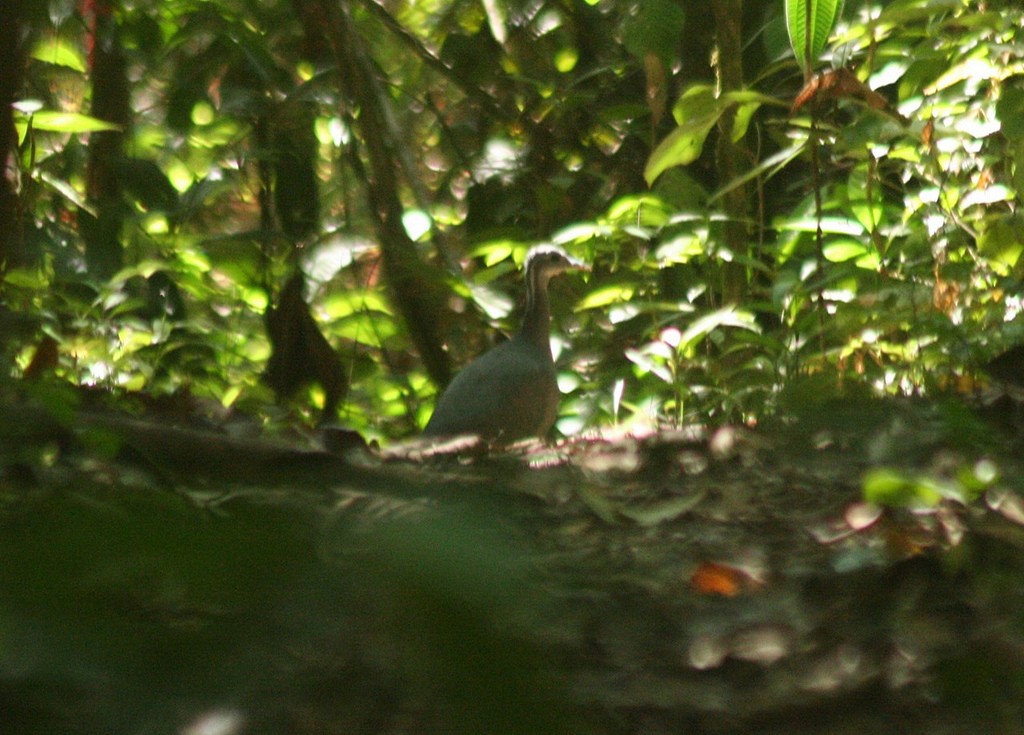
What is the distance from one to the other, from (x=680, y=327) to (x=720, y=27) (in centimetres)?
109

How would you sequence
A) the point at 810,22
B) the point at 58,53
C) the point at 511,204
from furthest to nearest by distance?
the point at 511,204 → the point at 58,53 → the point at 810,22

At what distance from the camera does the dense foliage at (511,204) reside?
2.90m

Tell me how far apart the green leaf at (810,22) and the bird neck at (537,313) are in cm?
227

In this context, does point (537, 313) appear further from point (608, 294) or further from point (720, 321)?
point (720, 321)

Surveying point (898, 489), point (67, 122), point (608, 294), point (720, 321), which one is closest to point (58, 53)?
point (67, 122)

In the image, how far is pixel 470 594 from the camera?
35 cm

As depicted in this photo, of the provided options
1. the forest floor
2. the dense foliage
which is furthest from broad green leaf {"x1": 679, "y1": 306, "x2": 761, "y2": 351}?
the forest floor

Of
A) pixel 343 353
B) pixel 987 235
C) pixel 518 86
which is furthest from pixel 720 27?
pixel 343 353

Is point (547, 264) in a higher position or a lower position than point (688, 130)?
higher

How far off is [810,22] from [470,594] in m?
1.99

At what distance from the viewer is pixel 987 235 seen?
3.04m

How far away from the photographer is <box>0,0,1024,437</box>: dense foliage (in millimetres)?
2898

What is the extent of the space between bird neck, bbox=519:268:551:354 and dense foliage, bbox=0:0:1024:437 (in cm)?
19

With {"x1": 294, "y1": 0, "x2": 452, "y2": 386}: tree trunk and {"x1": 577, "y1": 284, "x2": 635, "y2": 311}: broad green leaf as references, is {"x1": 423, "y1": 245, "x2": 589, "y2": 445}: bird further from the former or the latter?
{"x1": 294, "y1": 0, "x2": 452, "y2": 386}: tree trunk
